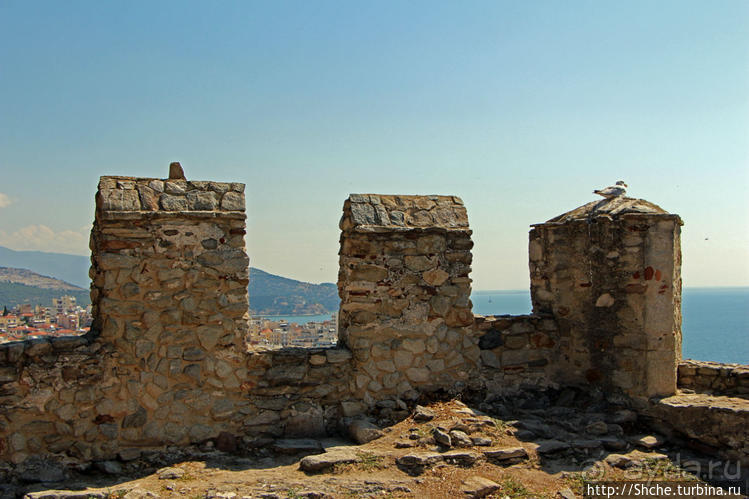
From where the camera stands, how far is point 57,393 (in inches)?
205

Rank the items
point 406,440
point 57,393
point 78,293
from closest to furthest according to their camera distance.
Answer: point 57,393
point 406,440
point 78,293

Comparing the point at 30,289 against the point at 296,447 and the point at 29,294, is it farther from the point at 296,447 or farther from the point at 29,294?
the point at 296,447

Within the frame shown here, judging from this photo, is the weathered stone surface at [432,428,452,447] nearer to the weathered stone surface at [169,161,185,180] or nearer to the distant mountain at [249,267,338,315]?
the weathered stone surface at [169,161,185,180]

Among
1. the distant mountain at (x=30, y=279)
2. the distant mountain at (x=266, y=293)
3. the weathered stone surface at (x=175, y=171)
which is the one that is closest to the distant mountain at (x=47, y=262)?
the distant mountain at (x=30, y=279)

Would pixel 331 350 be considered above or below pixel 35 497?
above

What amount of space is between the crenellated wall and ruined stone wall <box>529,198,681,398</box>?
0.02 meters

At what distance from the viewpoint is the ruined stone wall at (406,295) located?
20.4 feet

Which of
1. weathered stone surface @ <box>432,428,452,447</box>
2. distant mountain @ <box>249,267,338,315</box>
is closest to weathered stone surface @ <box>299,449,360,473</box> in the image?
weathered stone surface @ <box>432,428,452,447</box>

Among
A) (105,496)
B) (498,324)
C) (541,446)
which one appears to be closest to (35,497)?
(105,496)

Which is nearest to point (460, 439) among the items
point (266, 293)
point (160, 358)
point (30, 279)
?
point (160, 358)

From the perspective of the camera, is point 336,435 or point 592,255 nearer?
point 336,435

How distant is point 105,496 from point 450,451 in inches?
116

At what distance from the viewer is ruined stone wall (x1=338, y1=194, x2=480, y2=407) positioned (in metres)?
6.22

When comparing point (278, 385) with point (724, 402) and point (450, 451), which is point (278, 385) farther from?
point (724, 402)
